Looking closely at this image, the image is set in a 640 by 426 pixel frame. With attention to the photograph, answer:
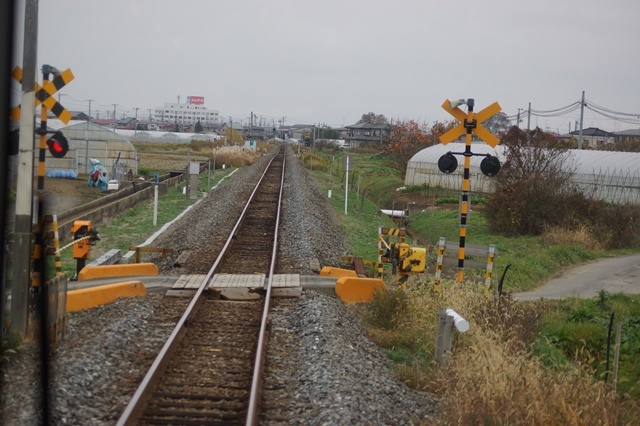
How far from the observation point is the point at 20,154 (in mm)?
7852

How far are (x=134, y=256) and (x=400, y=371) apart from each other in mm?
8191

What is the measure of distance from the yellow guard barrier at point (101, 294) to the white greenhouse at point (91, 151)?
23.9m

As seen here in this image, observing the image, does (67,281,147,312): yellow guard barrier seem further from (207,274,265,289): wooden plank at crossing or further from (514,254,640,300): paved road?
(514,254,640,300): paved road

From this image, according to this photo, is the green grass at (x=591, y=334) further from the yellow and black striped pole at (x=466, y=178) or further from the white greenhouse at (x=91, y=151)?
the white greenhouse at (x=91, y=151)

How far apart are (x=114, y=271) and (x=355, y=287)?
370 centimetres

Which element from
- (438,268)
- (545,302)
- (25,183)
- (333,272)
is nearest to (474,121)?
(438,268)

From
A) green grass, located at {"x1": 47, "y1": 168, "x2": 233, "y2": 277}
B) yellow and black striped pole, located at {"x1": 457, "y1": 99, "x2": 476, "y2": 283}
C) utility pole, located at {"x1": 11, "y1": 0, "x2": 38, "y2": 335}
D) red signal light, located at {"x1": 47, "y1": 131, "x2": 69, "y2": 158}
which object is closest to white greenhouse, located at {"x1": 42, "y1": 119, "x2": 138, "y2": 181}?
green grass, located at {"x1": 47, "y1": 168, "x2": 233, "y2": 277}

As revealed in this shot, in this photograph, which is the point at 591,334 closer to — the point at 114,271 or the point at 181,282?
the point at 181,282

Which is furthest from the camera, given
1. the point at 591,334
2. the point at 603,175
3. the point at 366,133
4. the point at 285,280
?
the point at 366,133

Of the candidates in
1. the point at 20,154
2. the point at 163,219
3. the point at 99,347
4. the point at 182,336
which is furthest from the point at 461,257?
the point at 163,219

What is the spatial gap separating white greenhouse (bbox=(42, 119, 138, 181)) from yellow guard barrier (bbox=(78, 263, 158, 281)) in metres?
22.5

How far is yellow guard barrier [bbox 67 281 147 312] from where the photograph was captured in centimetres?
936

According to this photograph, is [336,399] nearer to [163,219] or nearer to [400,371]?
[400,371]

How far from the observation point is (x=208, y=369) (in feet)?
24.5
